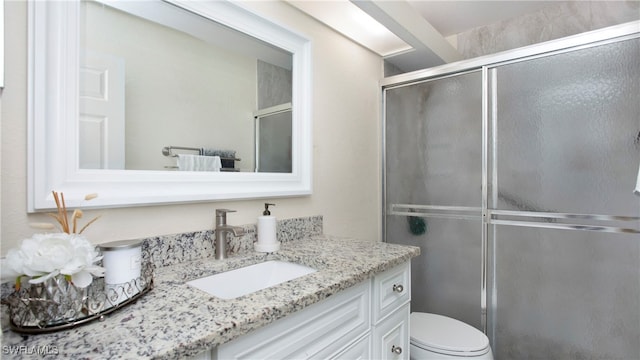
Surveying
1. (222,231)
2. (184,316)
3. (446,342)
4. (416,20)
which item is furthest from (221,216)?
(416,20)

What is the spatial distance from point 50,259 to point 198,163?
0.61 m

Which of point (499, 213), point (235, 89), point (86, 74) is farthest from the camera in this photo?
point (499, 213)

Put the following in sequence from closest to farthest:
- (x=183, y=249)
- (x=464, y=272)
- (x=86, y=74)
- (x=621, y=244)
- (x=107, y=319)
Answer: (x=107, y=319), (x=86, y=74), (x=183, y=249), (x=621, y=244), (x=464, y=272)

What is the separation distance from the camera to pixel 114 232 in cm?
95

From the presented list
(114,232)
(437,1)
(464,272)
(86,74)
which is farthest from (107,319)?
(437,1)

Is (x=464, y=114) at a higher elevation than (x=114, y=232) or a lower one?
higher

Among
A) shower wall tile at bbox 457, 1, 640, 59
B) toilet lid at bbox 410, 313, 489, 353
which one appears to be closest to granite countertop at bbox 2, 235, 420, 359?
toilet lid at bbox 410, 313, 489, 353

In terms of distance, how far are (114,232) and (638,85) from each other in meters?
2.17

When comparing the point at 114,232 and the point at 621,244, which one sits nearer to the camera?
the point at 114,232

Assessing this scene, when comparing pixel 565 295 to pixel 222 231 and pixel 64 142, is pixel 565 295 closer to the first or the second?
pixel 222 231

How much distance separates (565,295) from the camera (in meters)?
1.55

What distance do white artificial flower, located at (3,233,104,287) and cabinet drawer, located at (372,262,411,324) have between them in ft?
2.75

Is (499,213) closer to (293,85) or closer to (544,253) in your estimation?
(544,253)

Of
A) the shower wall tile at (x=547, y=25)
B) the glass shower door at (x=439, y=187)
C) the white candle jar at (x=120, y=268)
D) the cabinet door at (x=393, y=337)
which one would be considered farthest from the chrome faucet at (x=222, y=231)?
the shower wall tile at (x=547, y=25)
